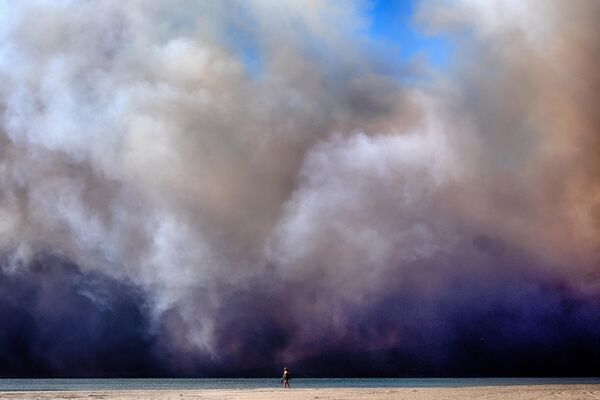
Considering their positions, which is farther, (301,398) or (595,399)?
(301,398)

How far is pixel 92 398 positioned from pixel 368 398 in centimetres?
2734

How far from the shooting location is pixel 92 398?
6725 cm

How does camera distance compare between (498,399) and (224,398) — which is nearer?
(498,399)

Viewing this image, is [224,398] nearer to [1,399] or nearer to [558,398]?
[1,399]

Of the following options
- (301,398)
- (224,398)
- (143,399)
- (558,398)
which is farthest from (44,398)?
(558,398)

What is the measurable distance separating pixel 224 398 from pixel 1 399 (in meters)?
21.5

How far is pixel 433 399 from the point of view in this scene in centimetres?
6769

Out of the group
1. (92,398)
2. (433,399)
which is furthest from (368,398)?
(92,398)

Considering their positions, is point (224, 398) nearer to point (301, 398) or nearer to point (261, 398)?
point (261, 398)

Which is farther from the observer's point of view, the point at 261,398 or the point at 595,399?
the point at 261,398

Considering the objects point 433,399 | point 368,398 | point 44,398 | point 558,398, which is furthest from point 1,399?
point 558,398

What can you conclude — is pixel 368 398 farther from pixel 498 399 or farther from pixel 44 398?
pixel 44 398

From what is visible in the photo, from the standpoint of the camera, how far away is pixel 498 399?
2549 inches

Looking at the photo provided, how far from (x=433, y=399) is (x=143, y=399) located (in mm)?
28181
